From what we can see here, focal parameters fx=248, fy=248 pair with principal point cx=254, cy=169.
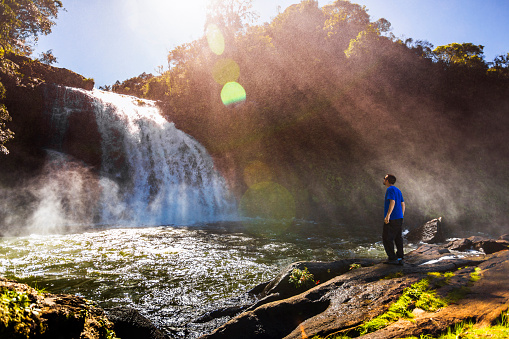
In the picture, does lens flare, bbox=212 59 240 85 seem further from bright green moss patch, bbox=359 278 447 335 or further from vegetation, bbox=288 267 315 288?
bright green moss patch, bbox=359 278 447 335

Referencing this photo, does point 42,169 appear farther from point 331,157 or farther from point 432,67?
point 432,67

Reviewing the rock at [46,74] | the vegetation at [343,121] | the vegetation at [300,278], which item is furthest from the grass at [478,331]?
the rock at [46,74]

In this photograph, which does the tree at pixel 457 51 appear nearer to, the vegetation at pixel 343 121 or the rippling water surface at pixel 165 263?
the vegetation at pixel 343 121

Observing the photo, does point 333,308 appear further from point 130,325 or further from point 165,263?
point 165,263

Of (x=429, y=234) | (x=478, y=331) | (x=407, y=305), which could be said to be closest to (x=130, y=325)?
(x=407, y=305)

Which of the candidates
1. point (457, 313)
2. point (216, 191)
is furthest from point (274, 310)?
point (216, 191)

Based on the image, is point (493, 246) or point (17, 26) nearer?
point (493, 246)

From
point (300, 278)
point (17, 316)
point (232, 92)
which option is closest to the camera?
point (17, 316)

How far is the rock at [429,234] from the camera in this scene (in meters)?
12.1

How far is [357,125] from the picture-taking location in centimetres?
2573

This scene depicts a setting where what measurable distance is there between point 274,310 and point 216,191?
53.7 feet

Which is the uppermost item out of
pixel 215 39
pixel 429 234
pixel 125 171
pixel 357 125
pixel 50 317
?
pixel 215 39

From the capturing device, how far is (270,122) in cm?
2667

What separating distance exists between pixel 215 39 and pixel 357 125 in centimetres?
2189
